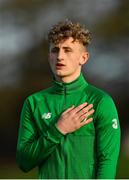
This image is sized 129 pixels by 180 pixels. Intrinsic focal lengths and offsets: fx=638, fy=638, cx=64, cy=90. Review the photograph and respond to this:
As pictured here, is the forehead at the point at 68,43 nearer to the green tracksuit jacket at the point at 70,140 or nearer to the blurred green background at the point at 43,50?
the green tracksuit jacket at the point at 70,140

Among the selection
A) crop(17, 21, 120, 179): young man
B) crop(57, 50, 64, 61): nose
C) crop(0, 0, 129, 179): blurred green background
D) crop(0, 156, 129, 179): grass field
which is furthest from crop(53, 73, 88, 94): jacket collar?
crop(0, 0, 129, 179): blurred green background

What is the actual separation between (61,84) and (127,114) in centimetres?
Answer: 713

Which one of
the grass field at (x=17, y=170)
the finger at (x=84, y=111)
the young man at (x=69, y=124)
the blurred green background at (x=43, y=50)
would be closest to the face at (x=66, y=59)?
the young man at (x=69, y=124)

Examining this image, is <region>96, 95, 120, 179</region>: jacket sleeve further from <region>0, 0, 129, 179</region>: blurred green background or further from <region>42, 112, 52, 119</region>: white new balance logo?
<region>0, 0, 129, 179</region>: blurred green background

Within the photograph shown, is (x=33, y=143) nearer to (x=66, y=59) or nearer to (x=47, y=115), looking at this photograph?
(x=47, y=115)

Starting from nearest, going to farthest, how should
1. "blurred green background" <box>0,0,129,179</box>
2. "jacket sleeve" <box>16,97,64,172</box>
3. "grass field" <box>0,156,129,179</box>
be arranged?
"jacket sleeve" <box>16,97,64,172</box> → "grass field" <box>0,156,129,179</box> → "blurred green background" <box>0,0,129,179</box>

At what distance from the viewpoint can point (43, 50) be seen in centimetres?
1102

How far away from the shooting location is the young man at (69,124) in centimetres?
262

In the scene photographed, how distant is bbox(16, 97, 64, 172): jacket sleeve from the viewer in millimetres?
2609

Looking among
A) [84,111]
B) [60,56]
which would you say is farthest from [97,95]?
[60,56]

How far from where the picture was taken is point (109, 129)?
266cm

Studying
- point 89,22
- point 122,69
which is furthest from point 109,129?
point 89,22

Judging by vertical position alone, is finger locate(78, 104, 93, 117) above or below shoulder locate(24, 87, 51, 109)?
below

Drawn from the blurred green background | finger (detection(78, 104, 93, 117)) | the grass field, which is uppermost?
finger (detection(78, 104, 93, 117))
